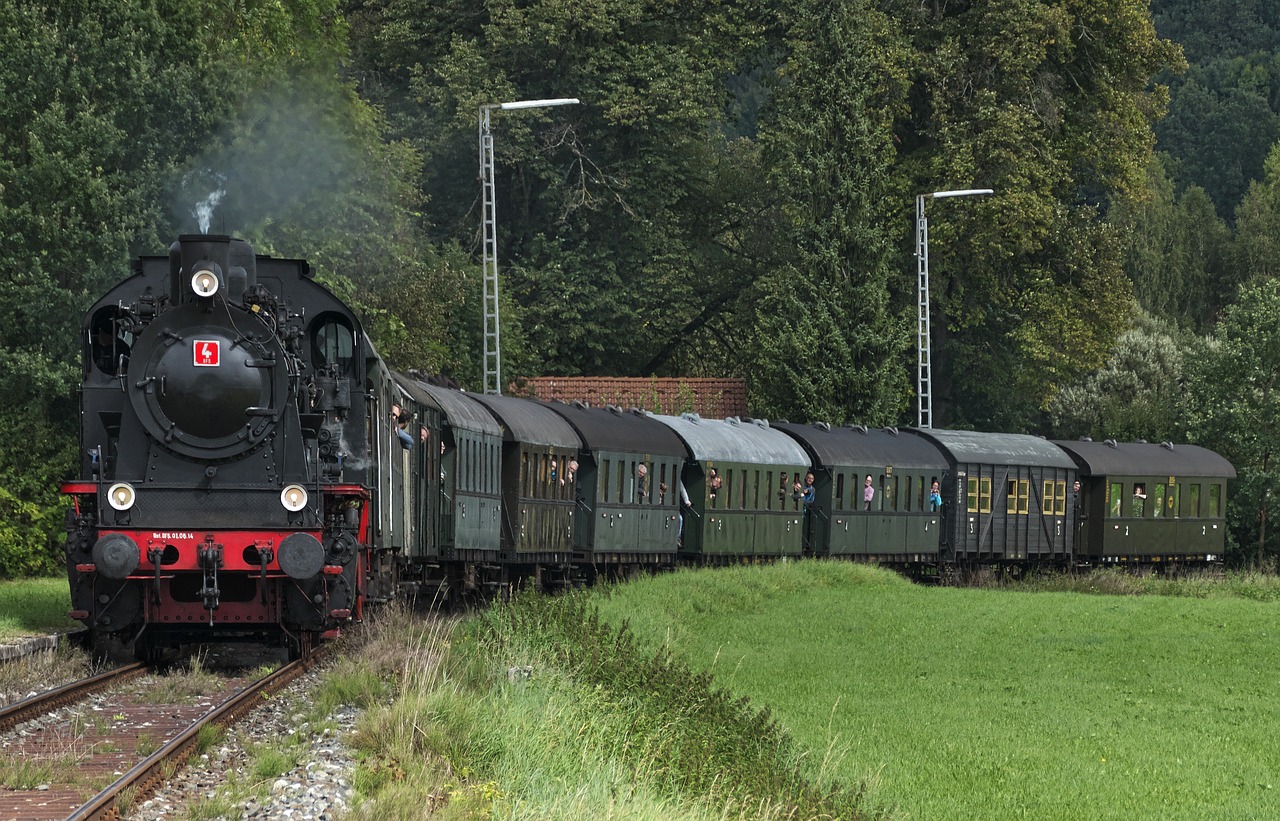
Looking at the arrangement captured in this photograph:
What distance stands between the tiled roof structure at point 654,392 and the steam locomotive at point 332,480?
34.3 feet

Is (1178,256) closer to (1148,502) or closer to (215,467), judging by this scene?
(1148,502)

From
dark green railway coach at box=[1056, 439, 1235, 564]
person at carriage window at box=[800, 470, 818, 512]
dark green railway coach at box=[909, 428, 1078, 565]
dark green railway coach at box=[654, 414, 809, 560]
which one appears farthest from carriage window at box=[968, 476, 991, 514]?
dark green railway coach at box=[654, 414, 809, 560]

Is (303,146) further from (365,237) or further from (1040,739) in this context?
(1040,739)

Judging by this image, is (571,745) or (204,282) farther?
(204,282)

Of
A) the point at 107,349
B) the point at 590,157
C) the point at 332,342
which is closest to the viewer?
the point at 107,349

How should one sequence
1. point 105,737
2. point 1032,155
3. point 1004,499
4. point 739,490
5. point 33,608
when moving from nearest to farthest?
point 105,737 < point 33,608 < point 739,490 < point 1004,499 < point 1032,155

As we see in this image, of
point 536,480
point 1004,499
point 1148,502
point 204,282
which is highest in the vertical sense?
point 204,282

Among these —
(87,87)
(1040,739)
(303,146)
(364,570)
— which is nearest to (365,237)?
(303,146)

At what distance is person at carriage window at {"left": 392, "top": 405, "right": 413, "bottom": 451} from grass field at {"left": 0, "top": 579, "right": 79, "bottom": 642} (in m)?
4.16

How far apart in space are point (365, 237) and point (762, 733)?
97.2 ft

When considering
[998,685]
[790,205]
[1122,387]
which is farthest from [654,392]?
[998,685]

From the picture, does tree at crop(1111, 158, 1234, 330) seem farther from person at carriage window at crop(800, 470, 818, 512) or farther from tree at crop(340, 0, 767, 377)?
person at carriage window at crop(800, 470, 818, 512)

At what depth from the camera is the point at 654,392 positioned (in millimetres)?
49969

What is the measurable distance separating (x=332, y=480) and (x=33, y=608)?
795 cm
